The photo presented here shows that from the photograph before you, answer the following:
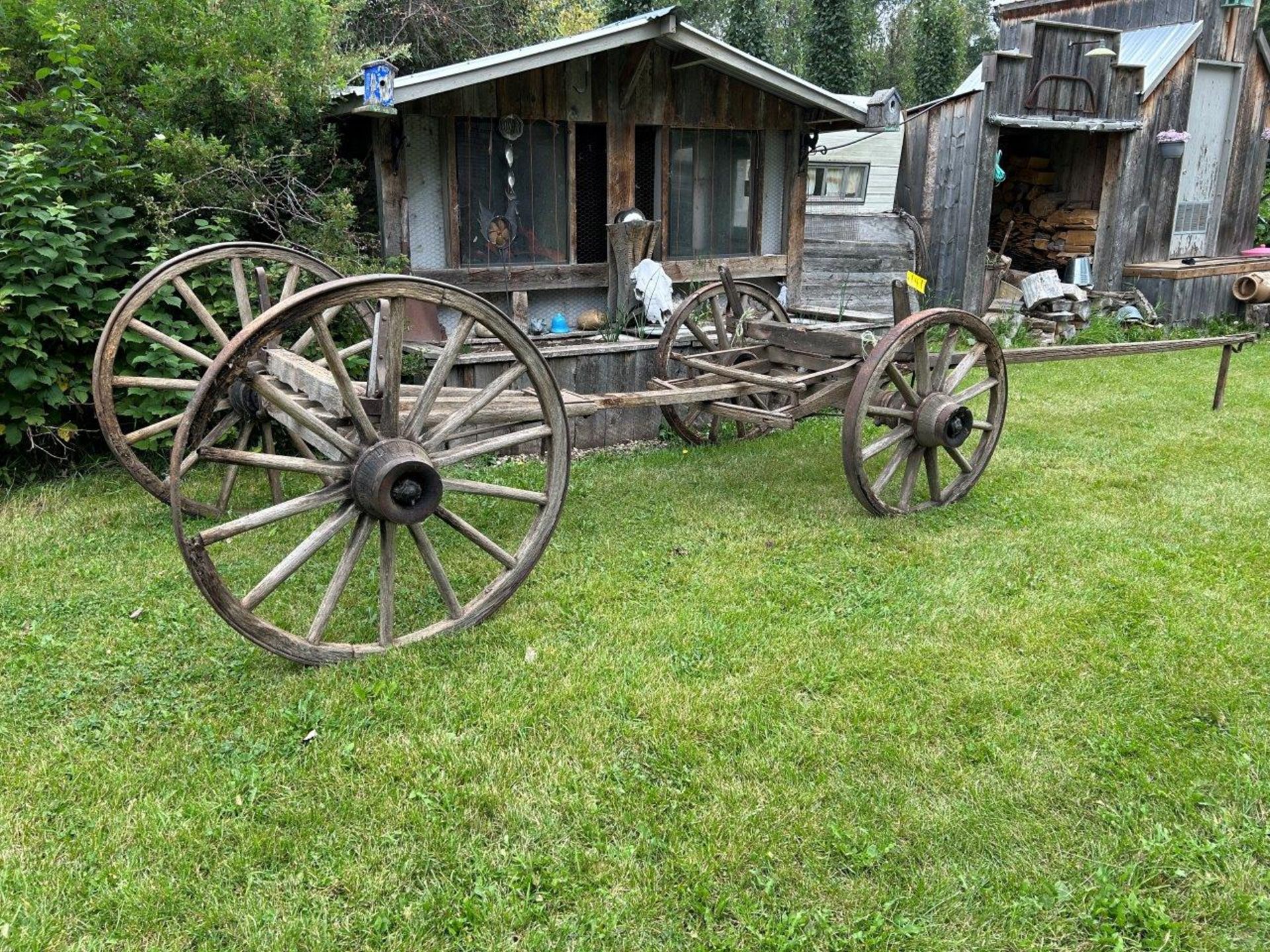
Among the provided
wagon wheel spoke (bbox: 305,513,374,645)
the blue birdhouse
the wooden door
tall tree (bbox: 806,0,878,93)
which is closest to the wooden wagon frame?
wagon wheel spoke (bbox: 305,513,374,645)

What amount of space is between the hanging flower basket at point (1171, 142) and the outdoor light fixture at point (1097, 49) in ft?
4.23

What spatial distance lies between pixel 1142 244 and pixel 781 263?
19.7ft

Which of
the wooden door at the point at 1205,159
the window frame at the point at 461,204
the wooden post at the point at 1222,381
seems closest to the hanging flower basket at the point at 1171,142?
the wooden door at the point at 1205,159

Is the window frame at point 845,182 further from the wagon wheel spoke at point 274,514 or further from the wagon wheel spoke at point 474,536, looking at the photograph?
the wagon wheel spoke at point 274,514

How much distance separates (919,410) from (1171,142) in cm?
909

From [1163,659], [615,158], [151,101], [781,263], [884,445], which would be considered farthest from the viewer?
[781,263]

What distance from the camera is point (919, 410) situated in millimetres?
5195

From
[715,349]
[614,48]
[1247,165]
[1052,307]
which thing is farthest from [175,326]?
[1247,165]

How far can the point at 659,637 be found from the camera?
3.92 meters

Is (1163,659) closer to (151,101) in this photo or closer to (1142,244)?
(151,101)

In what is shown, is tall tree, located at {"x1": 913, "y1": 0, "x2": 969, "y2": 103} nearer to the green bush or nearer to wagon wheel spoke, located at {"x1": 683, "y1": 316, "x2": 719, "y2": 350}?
wagon wheel spoke, located at {"x1": 683, "y1": 316, "x2": 719, "y2": 350}

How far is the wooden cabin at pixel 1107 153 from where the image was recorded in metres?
11.0

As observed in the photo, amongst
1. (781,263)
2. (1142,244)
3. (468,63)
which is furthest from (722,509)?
(1142,244)

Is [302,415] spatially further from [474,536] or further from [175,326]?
[175,326]
